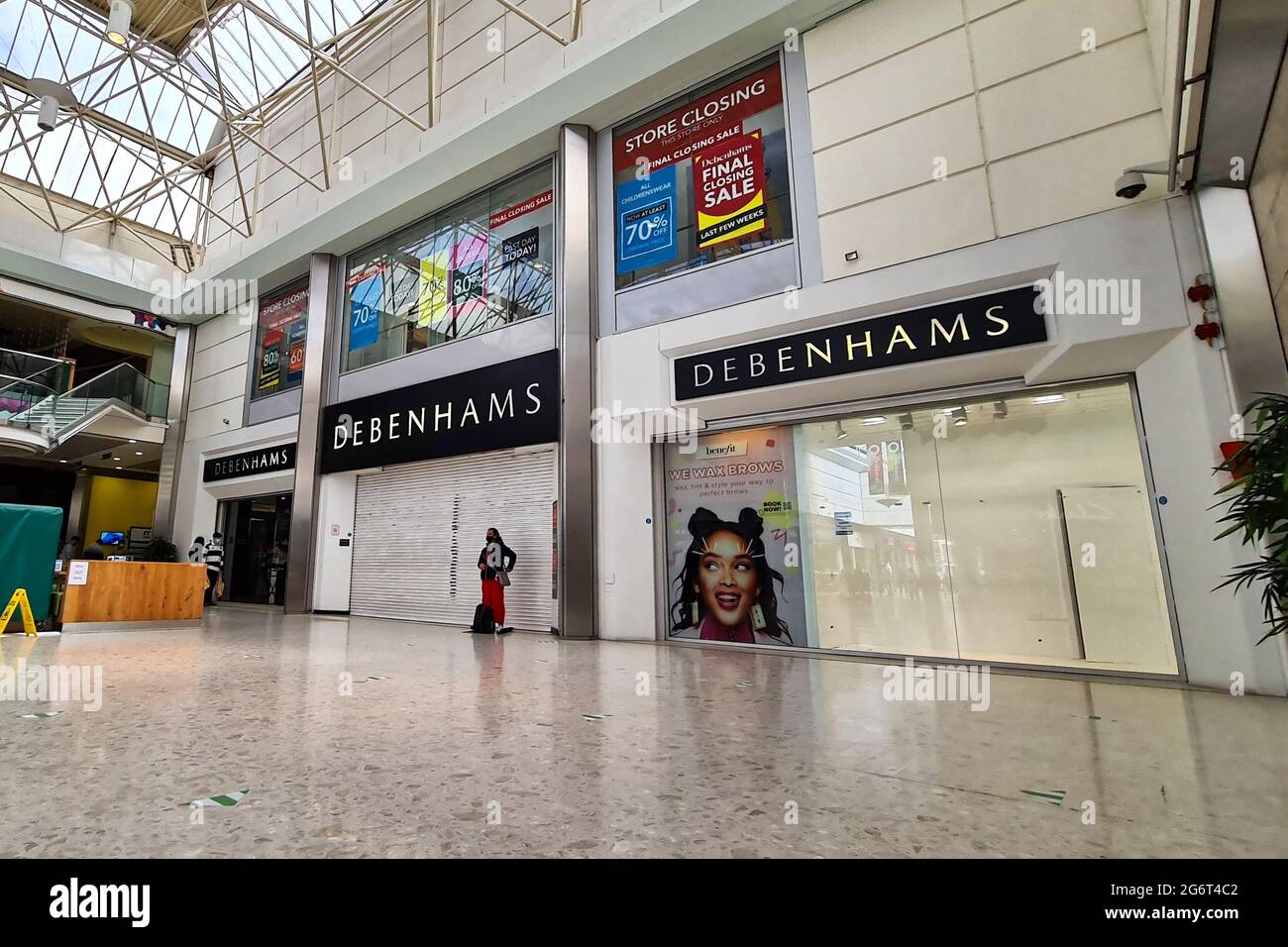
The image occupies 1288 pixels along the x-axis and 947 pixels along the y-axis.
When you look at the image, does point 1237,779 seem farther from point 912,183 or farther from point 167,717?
point 912,183

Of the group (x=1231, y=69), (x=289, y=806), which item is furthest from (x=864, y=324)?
(x=289, y=806)

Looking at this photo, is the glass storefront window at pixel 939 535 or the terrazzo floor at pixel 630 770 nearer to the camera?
the terrazzo floor at pixel 630 770

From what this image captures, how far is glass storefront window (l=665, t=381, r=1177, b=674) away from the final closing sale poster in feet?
0.06

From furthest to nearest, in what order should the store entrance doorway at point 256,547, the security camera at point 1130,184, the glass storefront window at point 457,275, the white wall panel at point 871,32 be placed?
1. the store entrance doorway at point 256,547
2. the glass storefront window at point 457,275
3. the white wall panel at point 871,32
4. the security camera at point 1130,184

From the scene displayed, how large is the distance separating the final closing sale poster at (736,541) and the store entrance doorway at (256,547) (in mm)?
9860

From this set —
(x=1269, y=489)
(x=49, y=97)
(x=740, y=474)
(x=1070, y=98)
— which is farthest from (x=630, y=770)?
(x=49, y=97)

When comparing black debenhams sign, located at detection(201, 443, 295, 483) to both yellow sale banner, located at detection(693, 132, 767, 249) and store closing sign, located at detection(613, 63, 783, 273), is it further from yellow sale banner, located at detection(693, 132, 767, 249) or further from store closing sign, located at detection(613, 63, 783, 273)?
yellow sale banner, located at detection(693, 132, 767, 249)

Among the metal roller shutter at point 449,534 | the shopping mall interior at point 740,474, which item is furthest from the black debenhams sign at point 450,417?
the metal roller shutter at point 449,534

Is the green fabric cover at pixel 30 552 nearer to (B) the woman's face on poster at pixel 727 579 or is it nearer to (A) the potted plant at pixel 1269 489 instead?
(B) the woman's face on poster at pixel 727 579

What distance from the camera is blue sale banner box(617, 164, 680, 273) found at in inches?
325

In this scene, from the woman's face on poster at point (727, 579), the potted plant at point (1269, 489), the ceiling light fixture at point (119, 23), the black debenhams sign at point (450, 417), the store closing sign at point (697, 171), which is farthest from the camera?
the ceiling light fixture at point (119, 23)

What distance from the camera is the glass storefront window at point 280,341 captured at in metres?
13.5

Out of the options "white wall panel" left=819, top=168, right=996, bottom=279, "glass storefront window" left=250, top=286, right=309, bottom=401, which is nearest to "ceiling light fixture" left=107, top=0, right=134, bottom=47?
"glass storefront window" left=250, top=286, right=309, bottom=401

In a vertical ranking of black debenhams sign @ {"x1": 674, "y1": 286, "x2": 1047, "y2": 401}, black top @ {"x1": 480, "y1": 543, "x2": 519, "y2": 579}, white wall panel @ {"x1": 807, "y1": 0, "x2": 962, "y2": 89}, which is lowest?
black top @ {"x1": 480, "y1": 543, "x2": 519, "y2": 579}
